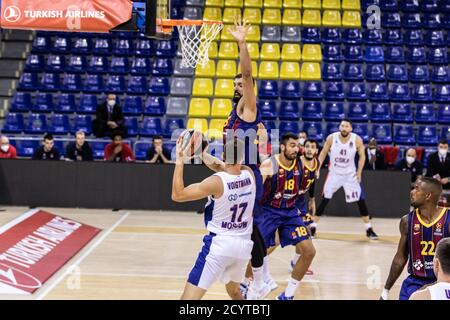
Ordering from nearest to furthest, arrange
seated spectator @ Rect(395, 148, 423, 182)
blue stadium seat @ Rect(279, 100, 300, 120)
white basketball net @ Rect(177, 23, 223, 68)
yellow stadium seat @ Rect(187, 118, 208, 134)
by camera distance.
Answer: white basketball net @ Rect(177, 23, 223, 68)
seated spectator @ Rect(395, 148, 423, 182)
yellow stadium seat @ Rect(187, 118, 208, 134)
blue stadium seat @ Rect(279, 100, 300, 120)

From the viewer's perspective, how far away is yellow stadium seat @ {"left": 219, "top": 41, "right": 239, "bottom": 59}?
1799 centimetres

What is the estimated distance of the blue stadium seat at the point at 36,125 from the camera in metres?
16.5

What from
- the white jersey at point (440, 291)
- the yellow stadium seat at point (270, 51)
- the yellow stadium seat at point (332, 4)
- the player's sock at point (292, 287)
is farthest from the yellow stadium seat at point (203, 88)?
the white jersey at point (440, 291)

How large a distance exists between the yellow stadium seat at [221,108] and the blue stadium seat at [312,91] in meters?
1.88

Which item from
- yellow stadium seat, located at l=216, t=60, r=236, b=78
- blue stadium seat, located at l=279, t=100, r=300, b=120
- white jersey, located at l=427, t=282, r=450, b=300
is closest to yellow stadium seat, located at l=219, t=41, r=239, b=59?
yellow stadium seat, located at l=216, t=60, r=236, b=78

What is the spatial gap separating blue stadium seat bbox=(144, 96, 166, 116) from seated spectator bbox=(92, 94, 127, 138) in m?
2.05

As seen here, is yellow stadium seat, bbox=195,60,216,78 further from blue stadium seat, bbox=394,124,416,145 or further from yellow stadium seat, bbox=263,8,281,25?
blue stadium seat, bbox=394,124,416,145

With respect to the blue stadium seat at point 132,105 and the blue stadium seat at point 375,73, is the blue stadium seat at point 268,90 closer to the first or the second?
the blue stadium seat at point 375,73

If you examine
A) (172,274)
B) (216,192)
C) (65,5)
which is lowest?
(172,274)

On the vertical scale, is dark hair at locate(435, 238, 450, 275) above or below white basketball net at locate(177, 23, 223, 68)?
below

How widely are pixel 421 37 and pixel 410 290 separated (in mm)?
13971
